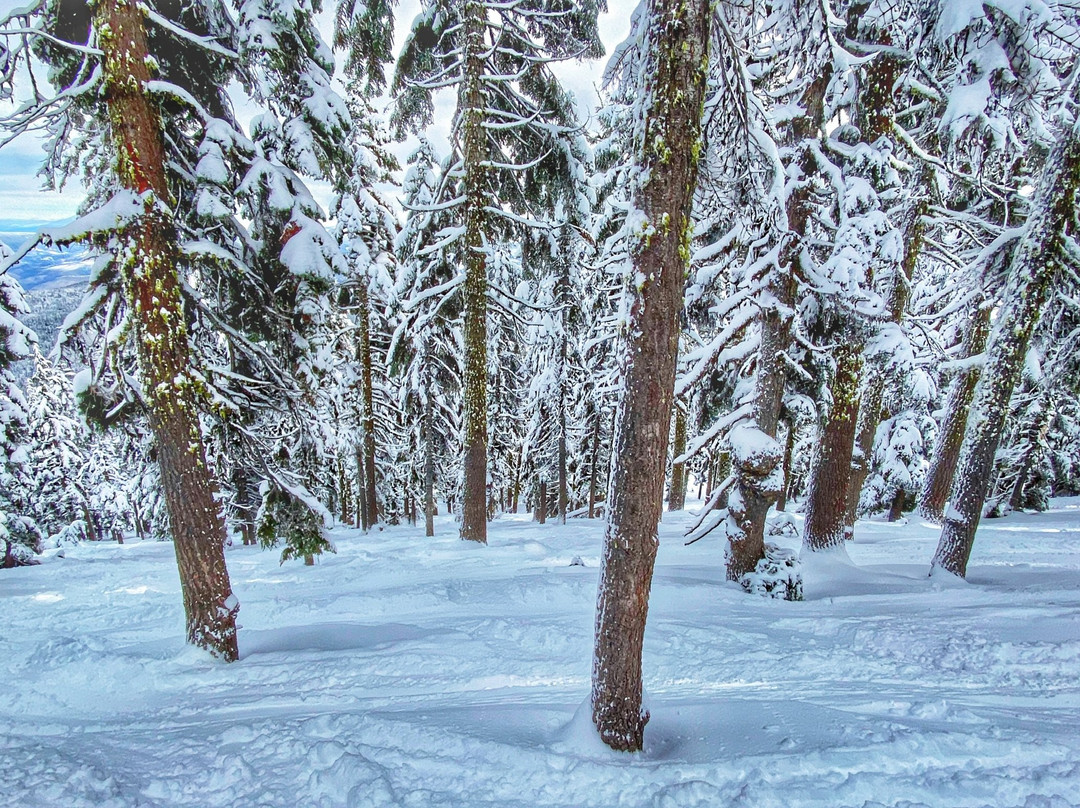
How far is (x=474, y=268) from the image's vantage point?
10477 mm

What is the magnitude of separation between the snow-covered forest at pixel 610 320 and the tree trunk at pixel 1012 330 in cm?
5

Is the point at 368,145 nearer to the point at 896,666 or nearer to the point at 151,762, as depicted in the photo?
the point at 151,762

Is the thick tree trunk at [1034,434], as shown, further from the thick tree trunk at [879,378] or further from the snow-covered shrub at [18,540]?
the snow-covered shrub at [18,540]

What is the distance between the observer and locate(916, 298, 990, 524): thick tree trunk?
1144cm

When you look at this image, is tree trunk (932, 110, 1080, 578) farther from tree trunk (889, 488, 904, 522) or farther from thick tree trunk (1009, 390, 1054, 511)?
thick tree trunk (1009, 390, 1054, 511)

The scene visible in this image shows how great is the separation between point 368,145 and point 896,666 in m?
18.9

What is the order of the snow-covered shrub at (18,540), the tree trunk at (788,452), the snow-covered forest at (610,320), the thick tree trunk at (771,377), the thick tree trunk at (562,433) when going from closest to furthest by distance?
the snow-covered forest at (610,320), the thick tree trunk at (771,377), the tree trunk at (788,452), the snow-covered shrub at (18,540), the thick tree trunk at (562,433)

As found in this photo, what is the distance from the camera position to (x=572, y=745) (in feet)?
12.5

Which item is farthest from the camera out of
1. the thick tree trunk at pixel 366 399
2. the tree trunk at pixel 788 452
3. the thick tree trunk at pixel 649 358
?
the thick tree trunk at pixel 366 399

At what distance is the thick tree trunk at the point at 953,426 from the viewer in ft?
37.5

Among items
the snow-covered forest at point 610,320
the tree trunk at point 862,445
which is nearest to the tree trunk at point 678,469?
the tree trunk at point 862,445

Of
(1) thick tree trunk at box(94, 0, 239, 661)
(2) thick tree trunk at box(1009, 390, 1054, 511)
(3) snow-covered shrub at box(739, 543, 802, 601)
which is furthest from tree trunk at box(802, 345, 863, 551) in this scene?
(2) thick tree trunk at box(1009, 390, 1054, 511)

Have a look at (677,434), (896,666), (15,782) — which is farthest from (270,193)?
(677,434)

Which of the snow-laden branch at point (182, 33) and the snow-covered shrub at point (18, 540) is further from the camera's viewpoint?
the snow-covered shrub at point (18, 540)
